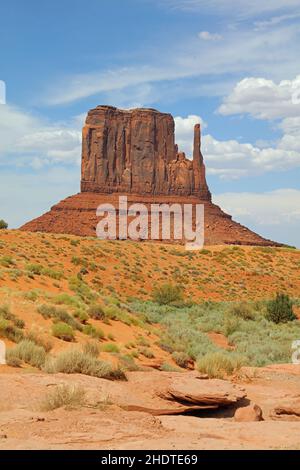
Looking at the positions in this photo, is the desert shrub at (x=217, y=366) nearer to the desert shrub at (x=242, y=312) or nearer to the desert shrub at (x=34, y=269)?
the desert shrub at (x=34, y=269)

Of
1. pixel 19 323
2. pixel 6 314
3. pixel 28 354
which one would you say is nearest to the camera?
pixel 28 354

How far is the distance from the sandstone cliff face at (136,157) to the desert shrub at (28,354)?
304 ft

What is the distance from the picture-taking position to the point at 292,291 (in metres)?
45.6

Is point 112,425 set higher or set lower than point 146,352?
higher

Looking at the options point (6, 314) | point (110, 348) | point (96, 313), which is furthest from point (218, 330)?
point (6, 314)

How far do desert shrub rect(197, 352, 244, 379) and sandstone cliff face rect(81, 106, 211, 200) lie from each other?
9061 centimetres

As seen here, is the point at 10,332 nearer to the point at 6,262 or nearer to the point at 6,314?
the point at 6,314

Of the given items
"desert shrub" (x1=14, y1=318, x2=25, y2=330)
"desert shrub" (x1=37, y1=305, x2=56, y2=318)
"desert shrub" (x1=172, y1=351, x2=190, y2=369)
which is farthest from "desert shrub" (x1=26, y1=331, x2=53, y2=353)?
"desert shrub" (x1=172, y1=351, x2=190, y2=369)

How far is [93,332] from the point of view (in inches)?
714

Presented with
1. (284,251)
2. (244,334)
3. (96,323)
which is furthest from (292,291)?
(96,323)

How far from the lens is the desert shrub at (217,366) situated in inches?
596

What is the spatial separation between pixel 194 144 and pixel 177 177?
25.9ft

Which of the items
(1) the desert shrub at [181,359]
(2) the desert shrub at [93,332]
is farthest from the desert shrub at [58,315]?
(1) the desert shrub at [181,359]

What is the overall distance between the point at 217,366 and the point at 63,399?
6998mm
